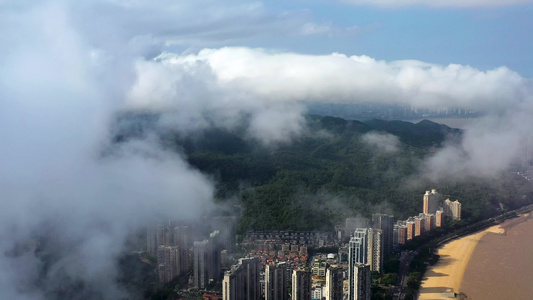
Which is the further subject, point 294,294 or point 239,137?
point 239,137

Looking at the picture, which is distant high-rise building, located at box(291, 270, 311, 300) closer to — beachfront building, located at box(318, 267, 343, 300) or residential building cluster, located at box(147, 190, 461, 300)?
residential building cluster, located at box(147, 190, 461, 300)

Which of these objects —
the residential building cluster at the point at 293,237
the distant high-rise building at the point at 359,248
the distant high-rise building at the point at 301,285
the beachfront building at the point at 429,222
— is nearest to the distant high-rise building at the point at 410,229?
the beachfront building at the point at 429,222

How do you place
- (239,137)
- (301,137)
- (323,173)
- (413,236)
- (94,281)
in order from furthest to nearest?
(301,137) → (239,137) → (323,173) → (413,236) → (94,281)

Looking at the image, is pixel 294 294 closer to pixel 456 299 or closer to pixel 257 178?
pixel 456 299

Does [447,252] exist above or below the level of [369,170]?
below

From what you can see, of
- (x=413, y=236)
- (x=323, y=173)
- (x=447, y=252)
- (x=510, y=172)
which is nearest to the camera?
(x=447, y=252)

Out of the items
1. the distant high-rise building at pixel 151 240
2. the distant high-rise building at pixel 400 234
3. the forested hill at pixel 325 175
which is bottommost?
the distant high-rise building at pixel 400 234

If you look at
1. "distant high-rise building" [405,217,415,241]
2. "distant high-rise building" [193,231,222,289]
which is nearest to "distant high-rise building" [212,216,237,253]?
"distant high-rise building" [193,231,222,289]

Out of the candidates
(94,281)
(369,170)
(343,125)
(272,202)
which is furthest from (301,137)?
(94,281)

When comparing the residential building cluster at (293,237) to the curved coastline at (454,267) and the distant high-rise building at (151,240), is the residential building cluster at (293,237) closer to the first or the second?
the curved coastline at (454,267)
